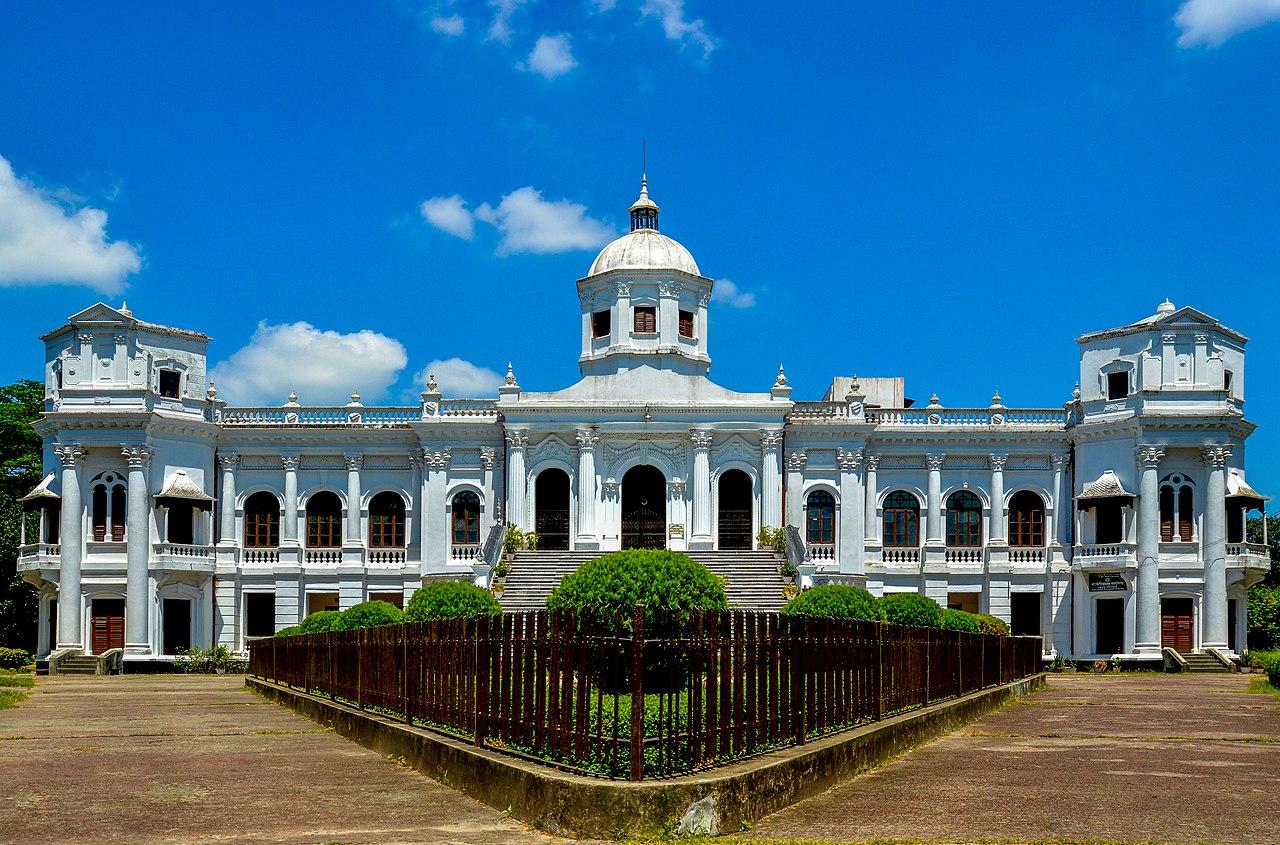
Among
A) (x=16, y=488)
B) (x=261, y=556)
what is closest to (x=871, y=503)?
(x=261, y=556)

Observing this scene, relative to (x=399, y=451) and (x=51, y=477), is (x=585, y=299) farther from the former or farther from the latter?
(x=51, y=477)

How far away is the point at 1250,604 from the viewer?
48.1 metres

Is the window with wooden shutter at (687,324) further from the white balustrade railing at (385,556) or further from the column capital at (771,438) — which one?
the white balustrade railing at (385,556)

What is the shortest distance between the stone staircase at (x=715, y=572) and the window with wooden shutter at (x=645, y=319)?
24.0ft

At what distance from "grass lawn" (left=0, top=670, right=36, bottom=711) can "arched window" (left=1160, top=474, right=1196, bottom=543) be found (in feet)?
102

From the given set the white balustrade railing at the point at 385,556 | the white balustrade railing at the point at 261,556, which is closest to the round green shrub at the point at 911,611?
the white balustrade railing at the point at 385,556

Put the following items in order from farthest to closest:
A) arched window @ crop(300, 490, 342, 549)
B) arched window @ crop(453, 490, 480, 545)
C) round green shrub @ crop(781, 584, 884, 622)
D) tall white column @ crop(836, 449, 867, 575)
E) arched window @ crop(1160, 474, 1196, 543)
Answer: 1. arched window @ crop(300, 490, 342, 549)
2. arched window @ crop(453, 490, 480, 545)
3. tall white column @ crop(836, 449, 867, 575)
4. arched window @ crop(1160, 474, 1196, 543)
5. round green shrub @ crop(781, 584, 884, 622)

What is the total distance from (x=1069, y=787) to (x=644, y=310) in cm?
3108

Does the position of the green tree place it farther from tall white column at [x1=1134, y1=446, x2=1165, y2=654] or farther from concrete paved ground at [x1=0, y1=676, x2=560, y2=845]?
tall white column at [x1=1134, y1=446, x2=1165, y2=654]

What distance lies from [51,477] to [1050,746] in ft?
108

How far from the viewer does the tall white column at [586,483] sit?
3997 cm

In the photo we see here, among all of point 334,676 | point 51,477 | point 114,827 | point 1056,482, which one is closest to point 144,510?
point 51,477

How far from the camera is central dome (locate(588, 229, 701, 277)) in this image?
140ft

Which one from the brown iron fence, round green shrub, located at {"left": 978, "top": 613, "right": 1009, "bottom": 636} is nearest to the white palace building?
round green shrub, located at {"left": 978, "top": 613, "right": 1009, "bottom": 636}
